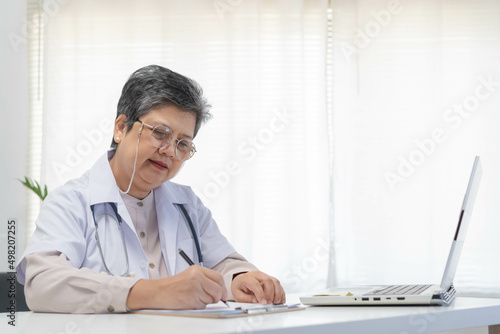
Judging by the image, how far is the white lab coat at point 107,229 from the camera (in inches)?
50.8

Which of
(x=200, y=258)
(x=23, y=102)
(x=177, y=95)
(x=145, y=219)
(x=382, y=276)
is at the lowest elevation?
(x=382, y=276)

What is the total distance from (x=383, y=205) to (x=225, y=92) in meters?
1.17

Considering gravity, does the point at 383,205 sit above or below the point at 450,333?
above

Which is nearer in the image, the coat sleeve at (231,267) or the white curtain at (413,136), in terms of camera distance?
the coat sleeve at (231,267)

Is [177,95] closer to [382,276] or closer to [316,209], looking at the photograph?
[316,209]

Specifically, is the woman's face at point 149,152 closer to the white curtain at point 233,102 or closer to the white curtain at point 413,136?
the white curtain at point 233,102

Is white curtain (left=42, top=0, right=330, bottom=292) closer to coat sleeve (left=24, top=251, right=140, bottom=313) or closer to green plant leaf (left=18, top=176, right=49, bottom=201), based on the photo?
green plant leaf (left=18, top=176, right=49, bottom=201)

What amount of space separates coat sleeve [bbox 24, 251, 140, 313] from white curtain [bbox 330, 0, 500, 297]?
240 cm

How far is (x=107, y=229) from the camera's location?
56.2 inches

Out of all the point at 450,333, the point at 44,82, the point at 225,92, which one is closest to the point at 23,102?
the point at 44,82

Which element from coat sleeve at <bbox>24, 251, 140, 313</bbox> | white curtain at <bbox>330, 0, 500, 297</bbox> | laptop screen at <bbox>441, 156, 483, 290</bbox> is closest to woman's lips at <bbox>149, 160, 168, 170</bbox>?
coat sleeve at <bbox>24, 251, 140, 313</bbox>

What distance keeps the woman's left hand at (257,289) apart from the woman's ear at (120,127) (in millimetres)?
523

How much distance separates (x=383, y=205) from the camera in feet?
11.0

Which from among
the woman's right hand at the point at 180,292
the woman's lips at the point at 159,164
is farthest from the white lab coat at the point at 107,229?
the woman's right hand at the point at 180,292
